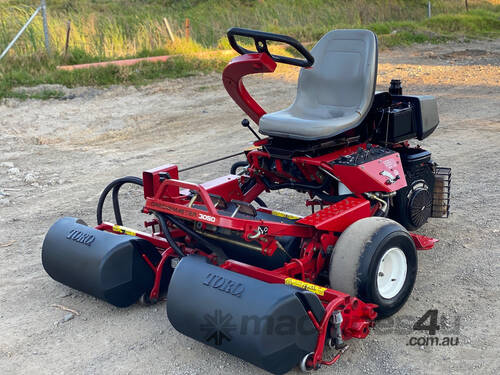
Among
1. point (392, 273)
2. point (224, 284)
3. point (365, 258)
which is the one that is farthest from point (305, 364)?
point (392, 273)

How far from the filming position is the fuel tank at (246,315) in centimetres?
316

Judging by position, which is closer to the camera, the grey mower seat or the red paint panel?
the red paint panel

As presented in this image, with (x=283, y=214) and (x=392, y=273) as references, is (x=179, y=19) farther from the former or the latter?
(x=392, y=273)

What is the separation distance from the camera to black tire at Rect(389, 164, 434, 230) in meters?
4.67

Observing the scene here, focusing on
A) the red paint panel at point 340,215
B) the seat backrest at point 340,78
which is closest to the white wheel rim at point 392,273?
the red paint panel at point 340,215

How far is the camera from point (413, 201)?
15.3 ft

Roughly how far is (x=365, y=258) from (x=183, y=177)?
140 inches

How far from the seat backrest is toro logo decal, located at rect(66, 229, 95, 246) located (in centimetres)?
174

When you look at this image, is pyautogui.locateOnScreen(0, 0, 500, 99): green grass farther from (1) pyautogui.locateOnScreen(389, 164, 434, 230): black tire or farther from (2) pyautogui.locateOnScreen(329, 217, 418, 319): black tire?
(2) pyautogui.locateOnScreen(329, 217, 418, 319): black tire

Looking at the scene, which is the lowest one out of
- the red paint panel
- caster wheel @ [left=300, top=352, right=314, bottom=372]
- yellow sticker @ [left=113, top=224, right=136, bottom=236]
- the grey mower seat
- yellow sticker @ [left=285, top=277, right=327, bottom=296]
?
caster wheel @ [left=300, top=352, right=314, bottom=372]

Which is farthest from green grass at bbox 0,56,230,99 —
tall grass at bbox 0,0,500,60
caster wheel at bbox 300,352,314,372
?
caster wheel at bbox 300,352,314,372

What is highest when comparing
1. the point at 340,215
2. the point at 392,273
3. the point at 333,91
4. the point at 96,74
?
the point at 333,91

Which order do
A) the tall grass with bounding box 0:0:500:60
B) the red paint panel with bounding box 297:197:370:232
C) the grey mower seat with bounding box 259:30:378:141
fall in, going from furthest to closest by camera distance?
the tall grass with bounding box 0:0:500:60
the grey mower seat with bounding box 259:30:378:141
the red paint panel with bounding box 297:197:370:232

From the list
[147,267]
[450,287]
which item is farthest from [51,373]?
[450,287]
